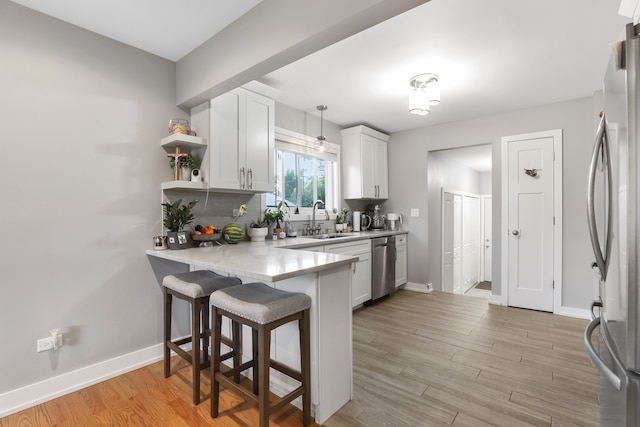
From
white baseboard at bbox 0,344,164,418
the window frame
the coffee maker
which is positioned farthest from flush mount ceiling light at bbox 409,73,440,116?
white baseboard at bbox 0,344,164,418

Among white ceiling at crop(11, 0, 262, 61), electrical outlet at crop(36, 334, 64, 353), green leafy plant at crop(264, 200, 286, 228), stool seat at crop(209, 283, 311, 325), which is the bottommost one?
electrical outlet at crop(36, 334, 64, 353)

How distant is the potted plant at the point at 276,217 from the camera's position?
Answer: 323 cm

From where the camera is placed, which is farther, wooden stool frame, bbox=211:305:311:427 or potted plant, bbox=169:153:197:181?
potted plant, bbox=169:153:197:181

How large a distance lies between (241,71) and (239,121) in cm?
76

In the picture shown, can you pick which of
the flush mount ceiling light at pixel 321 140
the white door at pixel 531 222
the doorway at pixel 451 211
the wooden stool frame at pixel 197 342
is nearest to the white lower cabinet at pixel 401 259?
the doorway at pixel 451 211

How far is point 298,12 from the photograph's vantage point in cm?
161

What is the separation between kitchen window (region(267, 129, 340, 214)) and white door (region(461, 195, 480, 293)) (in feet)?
10.0

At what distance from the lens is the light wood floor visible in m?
1.71

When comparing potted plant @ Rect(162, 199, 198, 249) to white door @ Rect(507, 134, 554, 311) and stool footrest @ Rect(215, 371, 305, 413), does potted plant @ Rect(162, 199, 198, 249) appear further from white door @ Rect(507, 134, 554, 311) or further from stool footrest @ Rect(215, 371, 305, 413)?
white door @ Rect(507, 134, 554, 311)

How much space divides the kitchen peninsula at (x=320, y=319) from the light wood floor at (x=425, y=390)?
16cm

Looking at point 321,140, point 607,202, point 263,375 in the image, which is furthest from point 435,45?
point 263,375

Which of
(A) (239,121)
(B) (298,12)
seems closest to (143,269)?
(A) (239,121)

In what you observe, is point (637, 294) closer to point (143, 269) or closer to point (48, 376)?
point (143, 269)

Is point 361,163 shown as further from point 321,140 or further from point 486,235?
point 486,235
